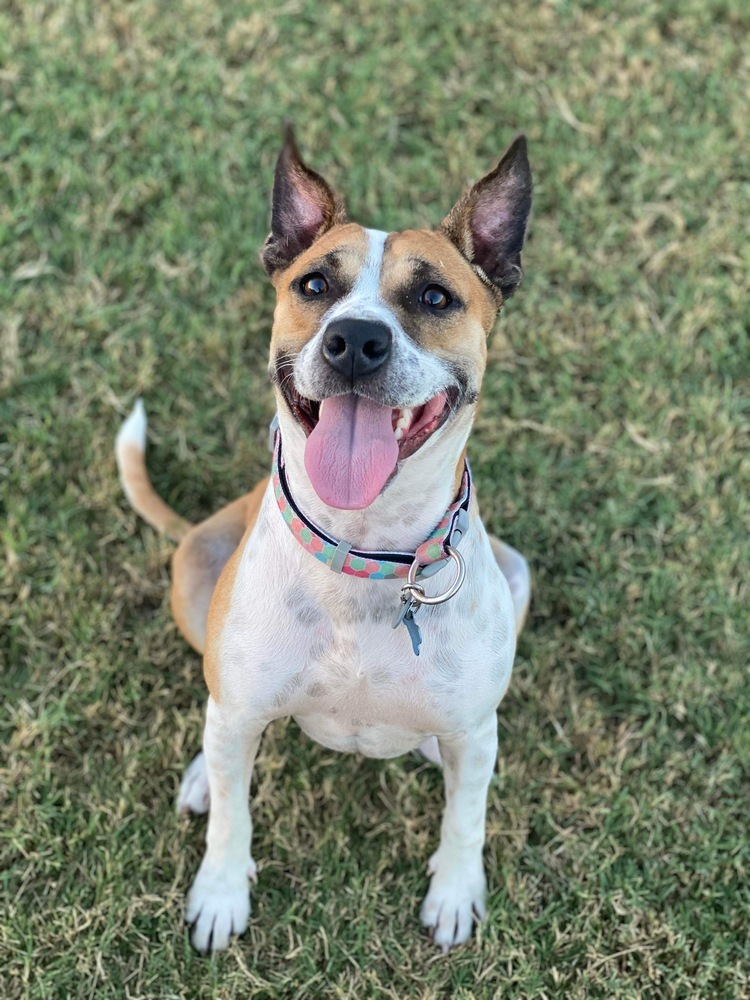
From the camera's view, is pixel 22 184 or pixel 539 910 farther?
pixel 22 184

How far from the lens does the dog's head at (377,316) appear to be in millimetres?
2756

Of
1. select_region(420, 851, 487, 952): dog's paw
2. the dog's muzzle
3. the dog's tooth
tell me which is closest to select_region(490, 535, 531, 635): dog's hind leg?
select_region(420, 851, 487, 952): dog's paw

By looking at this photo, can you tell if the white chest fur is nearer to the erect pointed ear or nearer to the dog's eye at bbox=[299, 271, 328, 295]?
the dog's eye at bbox=[299, 271, 328, 295]

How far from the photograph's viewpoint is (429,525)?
307 cm

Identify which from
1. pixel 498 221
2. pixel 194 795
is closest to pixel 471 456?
pixel 498 221

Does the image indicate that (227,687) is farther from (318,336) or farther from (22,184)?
(22,184)

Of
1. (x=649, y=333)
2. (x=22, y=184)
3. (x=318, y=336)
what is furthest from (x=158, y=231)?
(x=318, y=336)

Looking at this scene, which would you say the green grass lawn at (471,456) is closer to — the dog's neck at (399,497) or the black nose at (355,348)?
the dog's neck at (399,497)

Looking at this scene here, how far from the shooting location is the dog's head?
276 centimetres

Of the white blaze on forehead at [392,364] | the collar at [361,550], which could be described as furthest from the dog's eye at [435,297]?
the collar at [361,550]

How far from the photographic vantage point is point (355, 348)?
2713mm

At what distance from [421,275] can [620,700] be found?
231 cm

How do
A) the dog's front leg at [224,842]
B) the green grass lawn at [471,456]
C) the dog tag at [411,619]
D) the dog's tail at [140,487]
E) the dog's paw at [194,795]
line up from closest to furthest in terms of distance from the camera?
the dog tag at [411,619] → the dog's front leg at [224,842] → the green grass lawn at [471,456] → the dog's paw at [194,795] → the dog's tail at [140,487]

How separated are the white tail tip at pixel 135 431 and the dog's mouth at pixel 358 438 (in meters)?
1.84
